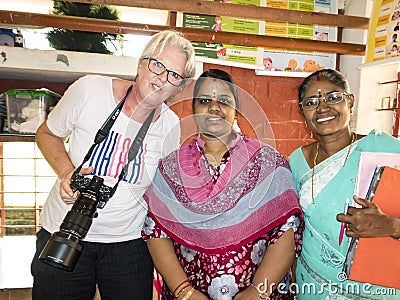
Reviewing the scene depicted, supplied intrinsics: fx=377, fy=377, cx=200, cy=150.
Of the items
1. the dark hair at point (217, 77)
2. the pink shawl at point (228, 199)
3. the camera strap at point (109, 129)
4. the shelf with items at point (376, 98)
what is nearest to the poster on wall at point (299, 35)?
the shelf with items at point (376, 98)

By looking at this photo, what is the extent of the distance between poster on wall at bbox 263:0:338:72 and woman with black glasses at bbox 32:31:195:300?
4.34 ft

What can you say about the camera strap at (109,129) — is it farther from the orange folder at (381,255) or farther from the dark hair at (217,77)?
the orange folder at (381,255)

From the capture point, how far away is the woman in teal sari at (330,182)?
1.22 m

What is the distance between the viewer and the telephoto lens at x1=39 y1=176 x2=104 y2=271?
953mm

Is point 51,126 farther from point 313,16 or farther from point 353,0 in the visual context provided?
point 353,0

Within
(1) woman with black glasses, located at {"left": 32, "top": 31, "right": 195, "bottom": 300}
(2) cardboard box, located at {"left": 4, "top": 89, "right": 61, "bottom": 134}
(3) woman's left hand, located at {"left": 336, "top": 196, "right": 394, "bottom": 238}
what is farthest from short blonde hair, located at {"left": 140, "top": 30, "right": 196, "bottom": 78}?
(2) cardboard box, located at {"left": 4, "top": 89, "right": 61, "bottom": 134}

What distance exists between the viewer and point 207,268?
1.27 metres

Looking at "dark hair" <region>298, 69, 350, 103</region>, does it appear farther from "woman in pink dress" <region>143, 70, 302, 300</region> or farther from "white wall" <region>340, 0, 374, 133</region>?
"white wall" <region>340, 0, 374, 133</region>

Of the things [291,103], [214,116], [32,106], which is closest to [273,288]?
[214,116]

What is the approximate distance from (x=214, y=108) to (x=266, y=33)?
4.51 feet

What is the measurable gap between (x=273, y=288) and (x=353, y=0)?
6.74ft

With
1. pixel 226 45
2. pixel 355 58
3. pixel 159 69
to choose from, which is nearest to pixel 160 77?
pixel 159 69

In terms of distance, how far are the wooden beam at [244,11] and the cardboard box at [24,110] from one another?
0.53 meters

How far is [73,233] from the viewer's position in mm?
987
